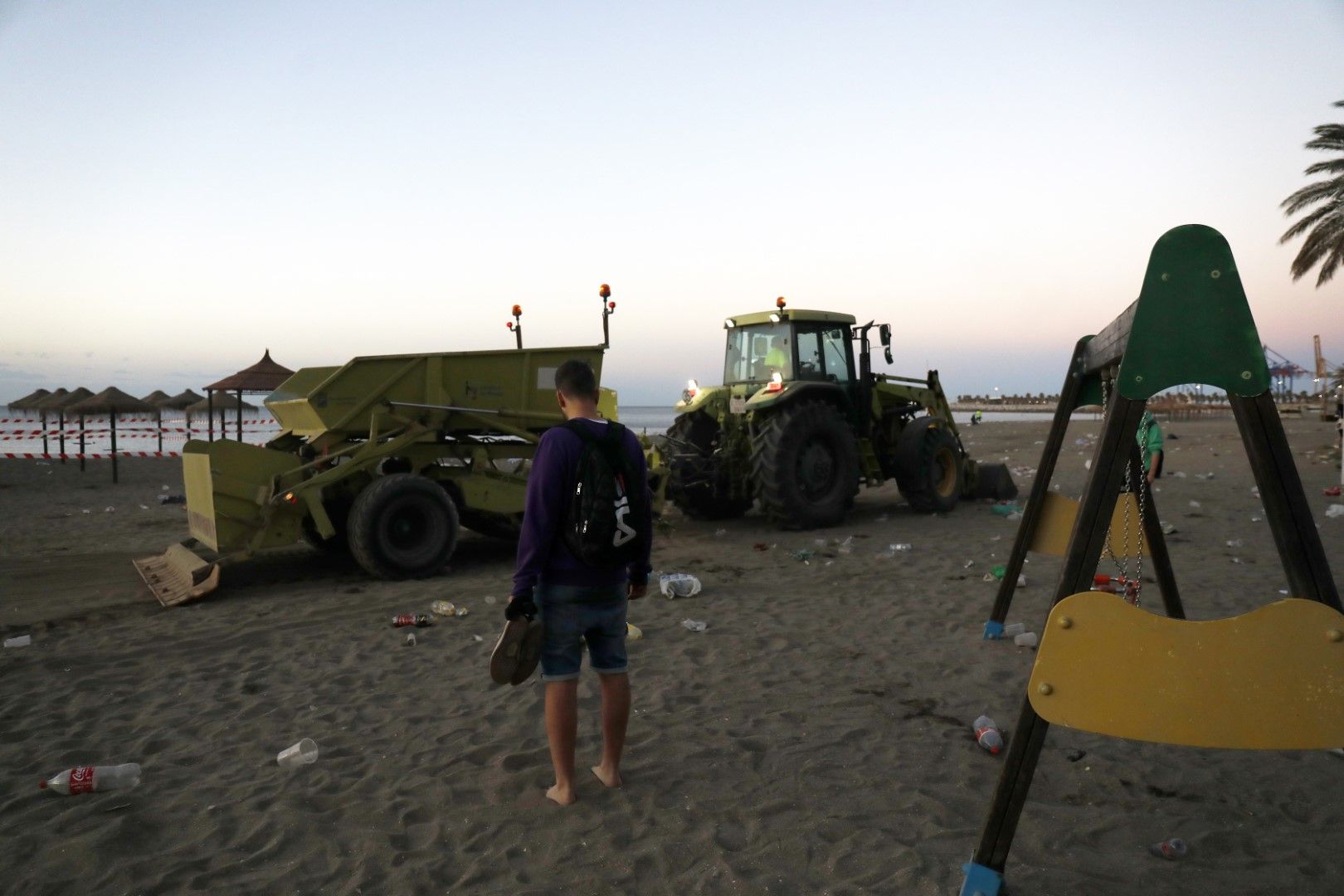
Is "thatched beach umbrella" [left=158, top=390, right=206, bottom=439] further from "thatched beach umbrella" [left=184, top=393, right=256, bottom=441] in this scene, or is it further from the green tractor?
the green tractor

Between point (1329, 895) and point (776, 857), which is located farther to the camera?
point (776, 857)

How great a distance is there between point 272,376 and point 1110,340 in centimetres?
1763

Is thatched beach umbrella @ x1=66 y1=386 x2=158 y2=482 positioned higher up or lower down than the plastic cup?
higher up

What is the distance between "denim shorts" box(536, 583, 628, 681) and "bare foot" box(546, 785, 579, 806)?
15.8 inches

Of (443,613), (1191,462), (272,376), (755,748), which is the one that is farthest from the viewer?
(272,376)

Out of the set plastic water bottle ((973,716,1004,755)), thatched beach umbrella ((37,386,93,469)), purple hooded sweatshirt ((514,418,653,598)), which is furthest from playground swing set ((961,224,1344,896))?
thatched beach umbrella ((37,386,93,469))

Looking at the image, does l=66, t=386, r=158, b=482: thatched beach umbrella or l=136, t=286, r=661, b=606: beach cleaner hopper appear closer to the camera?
l=136, t=286, r=661, b=606: beach cleaner hopper

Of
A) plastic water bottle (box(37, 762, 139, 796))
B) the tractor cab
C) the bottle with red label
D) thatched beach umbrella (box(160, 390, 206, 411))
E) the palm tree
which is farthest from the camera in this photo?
thatched beach umbrella (box(160, 390, 206, 411))

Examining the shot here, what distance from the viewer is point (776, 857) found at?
2.74m

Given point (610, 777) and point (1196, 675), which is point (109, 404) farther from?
point (1196, 675)

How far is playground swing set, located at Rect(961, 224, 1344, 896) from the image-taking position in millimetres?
2262

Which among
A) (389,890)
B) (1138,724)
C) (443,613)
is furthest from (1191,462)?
(389,890)

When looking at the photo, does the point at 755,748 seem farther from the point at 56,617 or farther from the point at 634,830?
the point at 56,617

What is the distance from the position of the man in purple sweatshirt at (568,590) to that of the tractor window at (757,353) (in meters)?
6.62
